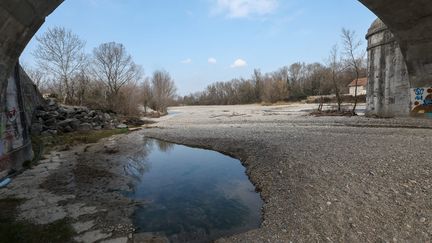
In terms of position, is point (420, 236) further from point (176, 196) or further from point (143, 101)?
point (143, 101)

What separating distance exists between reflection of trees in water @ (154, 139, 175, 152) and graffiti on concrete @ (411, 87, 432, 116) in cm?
1176

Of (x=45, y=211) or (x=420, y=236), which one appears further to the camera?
(x=45, y=211)

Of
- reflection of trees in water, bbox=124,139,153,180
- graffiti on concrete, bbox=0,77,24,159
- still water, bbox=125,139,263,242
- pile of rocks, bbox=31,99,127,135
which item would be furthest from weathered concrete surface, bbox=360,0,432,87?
pile of rocks, bbox=31,99,127,135

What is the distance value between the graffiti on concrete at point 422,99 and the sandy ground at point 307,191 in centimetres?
155

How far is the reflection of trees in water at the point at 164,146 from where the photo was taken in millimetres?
15689

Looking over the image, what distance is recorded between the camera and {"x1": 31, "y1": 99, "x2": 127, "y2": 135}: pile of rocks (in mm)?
18175

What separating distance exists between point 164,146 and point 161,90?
36836 millimetres

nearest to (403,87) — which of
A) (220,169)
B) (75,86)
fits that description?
(220,169)

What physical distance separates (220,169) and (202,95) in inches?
4090

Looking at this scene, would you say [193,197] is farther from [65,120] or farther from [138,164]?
[65,120]

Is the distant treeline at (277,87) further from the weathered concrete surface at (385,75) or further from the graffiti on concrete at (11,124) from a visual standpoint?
the graffiti on concrete at (11,124)

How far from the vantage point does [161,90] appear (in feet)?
171

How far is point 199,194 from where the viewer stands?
7.90 meters

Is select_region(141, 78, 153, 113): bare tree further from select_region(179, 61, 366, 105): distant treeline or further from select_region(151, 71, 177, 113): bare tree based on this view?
select_region(179, 61, 366, 105): distant treeline
